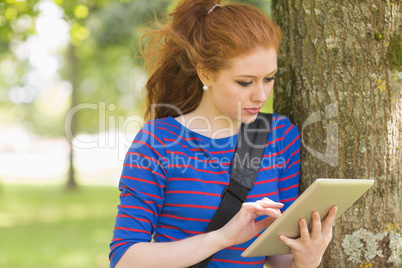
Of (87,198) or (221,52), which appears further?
(87,198)

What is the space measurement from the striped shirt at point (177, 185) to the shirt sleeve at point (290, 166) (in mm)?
14

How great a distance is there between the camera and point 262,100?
2.21 metres

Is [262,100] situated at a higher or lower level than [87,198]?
higher

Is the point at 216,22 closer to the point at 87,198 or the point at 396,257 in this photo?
the point at 396,257

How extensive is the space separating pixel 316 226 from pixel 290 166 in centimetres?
56

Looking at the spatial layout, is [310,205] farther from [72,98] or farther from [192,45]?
[72,98]

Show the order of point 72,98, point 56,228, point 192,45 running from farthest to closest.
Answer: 1. point 72,98
2. point 56,228
3. point 192,45

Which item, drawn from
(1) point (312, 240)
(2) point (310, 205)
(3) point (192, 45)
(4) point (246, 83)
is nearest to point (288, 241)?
(1) point (312, 240)

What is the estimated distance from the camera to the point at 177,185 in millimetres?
2180

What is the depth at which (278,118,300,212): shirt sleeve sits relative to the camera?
2.38 meters

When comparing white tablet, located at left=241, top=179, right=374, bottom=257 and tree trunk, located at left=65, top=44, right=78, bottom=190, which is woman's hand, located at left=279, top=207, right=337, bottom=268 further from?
tree trunk, located at left=65, top=44, right=78, bottom=190

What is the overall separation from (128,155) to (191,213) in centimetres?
38

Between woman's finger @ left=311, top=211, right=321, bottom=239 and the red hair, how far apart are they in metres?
0.80

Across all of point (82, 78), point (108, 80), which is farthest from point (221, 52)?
point (82, 78)
